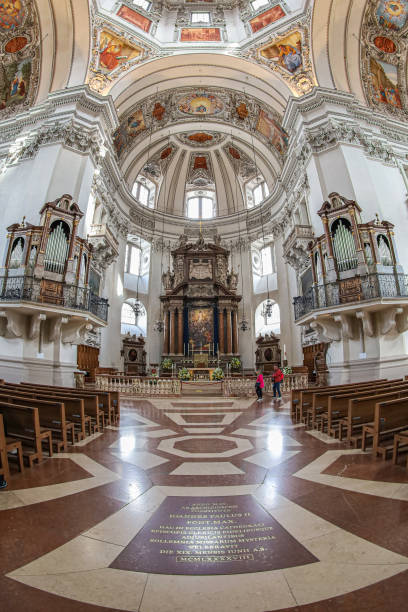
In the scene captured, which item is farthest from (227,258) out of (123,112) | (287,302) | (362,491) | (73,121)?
(362,491)

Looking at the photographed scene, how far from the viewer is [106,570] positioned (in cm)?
163

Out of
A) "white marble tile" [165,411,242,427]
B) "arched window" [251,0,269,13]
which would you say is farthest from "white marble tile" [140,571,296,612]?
"arched window" [251,0,269,13]

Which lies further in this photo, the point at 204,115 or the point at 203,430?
the point at 204,115

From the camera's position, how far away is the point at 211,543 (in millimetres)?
1906

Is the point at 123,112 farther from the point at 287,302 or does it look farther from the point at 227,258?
the point at 287,302

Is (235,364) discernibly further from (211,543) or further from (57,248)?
(211,543)

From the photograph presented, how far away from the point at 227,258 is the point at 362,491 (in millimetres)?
21270

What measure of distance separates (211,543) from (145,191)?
2575 cm

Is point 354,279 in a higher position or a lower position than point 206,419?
higher

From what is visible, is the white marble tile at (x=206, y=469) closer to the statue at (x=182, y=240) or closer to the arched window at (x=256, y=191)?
the statue at (x=182, y=240)

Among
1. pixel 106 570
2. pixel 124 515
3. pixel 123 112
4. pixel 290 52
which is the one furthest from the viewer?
pixel 123 112

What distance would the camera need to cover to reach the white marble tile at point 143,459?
3.50 meters

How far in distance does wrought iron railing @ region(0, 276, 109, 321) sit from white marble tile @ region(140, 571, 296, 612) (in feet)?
29.4

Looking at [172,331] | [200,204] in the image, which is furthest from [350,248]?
[200,204]
